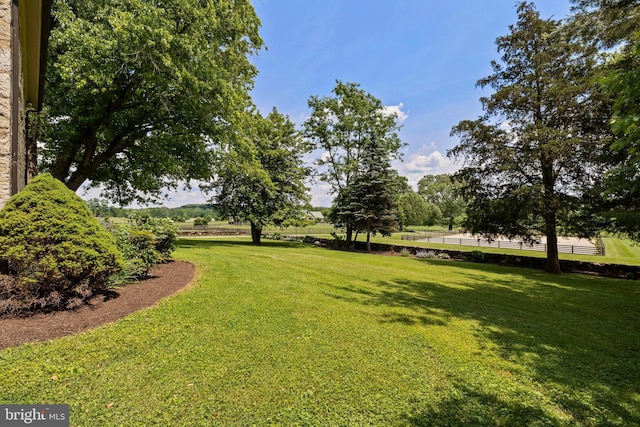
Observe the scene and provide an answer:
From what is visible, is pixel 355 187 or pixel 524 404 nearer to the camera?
pixel 524 404

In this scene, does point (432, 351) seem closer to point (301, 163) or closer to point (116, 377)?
point (116, 377)

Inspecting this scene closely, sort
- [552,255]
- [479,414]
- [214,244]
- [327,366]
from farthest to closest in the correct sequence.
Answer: [214,244] < [552,255] < [327,366] < [479,414]

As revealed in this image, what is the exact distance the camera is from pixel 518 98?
12727 millimetres

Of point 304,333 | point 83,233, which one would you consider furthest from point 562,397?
point 83,233

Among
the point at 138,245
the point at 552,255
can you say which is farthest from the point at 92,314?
the point at 552,255

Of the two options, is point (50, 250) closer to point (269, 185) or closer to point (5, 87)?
point (5, 87)

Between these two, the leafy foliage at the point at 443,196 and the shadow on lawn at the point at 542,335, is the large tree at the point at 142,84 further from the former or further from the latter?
the leafy foliage at the point at 443,196

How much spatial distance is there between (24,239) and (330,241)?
2115 centimetres

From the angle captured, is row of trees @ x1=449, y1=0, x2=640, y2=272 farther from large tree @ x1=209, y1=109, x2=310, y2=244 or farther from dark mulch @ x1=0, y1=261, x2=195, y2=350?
dark mulch @ x1=0, y1=261, x2=195, y2=350

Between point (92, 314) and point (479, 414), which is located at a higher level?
point (92, 314)

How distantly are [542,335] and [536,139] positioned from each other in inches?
426

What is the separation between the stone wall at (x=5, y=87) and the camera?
3.75 metres

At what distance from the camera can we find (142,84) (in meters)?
9.79

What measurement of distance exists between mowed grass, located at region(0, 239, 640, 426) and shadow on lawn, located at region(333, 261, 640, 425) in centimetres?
2
